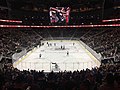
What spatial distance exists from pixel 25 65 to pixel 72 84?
19.2 meters

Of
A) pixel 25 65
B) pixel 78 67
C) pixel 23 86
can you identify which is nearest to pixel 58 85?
pixel 23 86

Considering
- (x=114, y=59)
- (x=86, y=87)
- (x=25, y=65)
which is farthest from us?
(x=25, y=65)

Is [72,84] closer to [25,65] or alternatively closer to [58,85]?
[58,85]

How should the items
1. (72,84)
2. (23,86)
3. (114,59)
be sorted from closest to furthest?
(23,86)
(72,84)
(114,59)

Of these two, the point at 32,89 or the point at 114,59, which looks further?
the point at 114,59

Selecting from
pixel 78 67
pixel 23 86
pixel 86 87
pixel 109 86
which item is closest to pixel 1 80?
pixel 23 86

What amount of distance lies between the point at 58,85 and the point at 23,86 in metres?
1.13

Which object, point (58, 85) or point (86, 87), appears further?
point (58, 85)

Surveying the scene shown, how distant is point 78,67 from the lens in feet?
78.4

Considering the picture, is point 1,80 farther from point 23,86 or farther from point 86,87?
point 86,87

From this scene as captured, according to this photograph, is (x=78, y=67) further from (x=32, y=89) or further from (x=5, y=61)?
(x=32, y=89)

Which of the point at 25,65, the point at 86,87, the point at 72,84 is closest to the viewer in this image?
the point at 86,87

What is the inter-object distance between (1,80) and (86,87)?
8.36 ft

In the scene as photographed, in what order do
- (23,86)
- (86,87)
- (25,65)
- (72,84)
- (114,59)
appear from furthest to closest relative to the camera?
(25,65)
(114,59)
(72,84)
(23,86)
(86,87)
